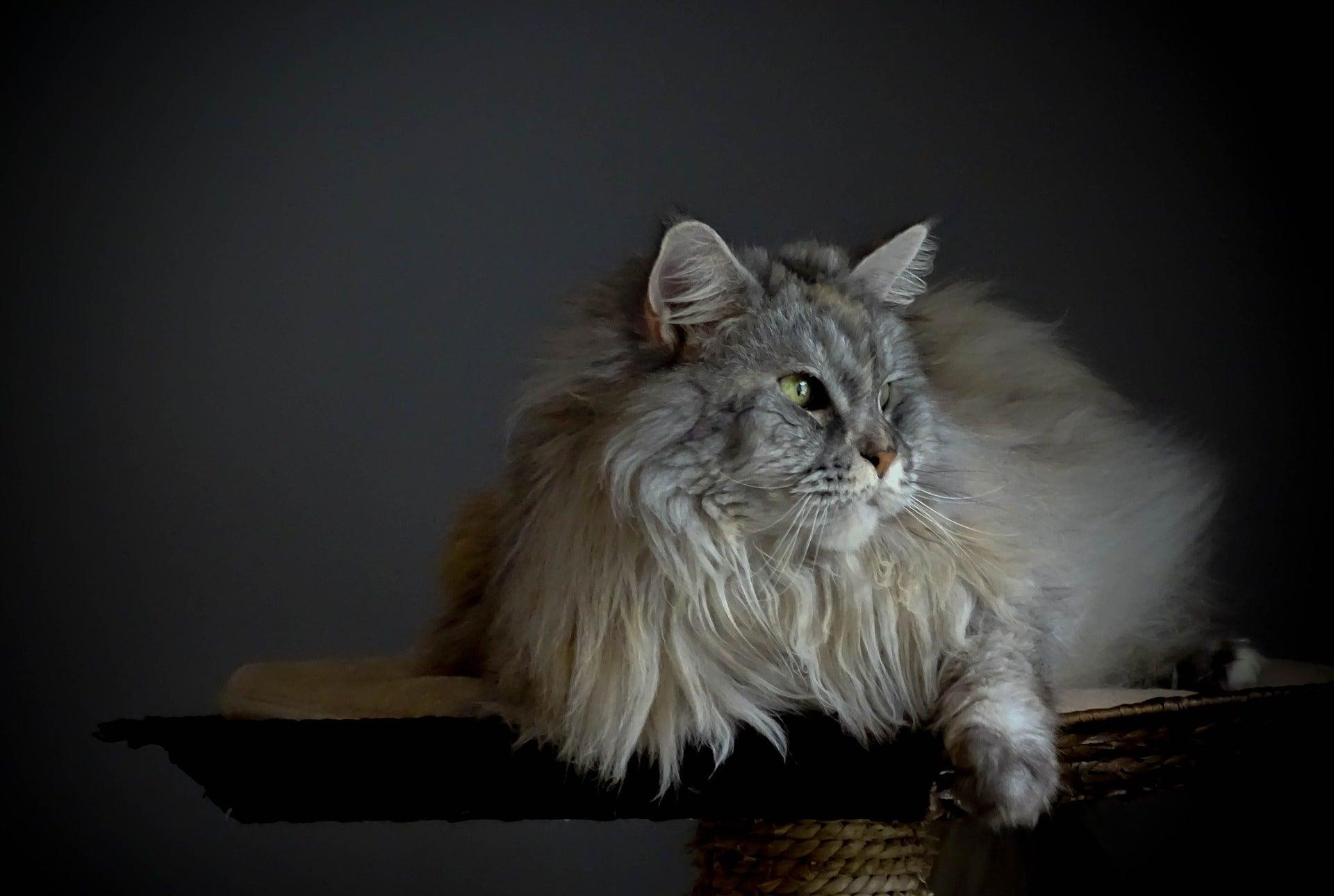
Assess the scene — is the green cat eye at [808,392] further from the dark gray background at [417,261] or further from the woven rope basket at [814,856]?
the dark gray background at [417,261]

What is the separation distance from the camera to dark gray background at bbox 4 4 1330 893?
2348mm

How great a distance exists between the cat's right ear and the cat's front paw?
564 mm

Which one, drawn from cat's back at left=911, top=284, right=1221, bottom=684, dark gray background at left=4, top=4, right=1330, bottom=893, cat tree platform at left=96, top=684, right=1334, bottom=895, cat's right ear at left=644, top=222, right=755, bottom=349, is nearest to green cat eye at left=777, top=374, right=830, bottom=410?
cat's right ear at left=644, top=222, right=755, bottom=349

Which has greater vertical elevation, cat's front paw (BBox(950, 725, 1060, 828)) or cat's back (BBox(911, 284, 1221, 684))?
cat's back (BBox(911, 284, 1221, 684))

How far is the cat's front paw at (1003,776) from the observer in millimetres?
1259

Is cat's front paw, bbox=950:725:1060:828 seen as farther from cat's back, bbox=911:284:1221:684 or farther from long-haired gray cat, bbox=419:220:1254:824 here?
cat's back, bbox=911:284:1221:684

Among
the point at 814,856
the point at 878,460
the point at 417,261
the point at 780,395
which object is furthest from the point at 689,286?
the point at 417,261

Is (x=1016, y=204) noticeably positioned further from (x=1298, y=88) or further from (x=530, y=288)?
(x=530, y=288)

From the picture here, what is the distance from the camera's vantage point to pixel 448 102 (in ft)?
8.25

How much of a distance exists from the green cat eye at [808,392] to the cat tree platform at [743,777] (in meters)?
0.37

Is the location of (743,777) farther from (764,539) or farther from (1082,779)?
(1082,779)

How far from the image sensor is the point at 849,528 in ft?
4.44

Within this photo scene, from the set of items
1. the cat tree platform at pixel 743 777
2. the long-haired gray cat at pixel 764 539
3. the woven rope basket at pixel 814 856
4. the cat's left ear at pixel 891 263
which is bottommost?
the woven rope basket at pixel 814 856

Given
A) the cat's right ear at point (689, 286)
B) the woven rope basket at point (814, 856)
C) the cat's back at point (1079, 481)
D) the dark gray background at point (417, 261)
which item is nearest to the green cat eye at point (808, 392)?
the cat's right ear at point (689, 286)
